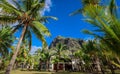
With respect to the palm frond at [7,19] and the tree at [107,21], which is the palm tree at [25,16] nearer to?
the palm frond at [7,19]

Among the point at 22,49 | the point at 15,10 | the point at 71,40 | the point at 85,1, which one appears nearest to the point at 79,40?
the point at 71,40

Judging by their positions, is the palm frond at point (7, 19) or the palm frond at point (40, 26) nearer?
the palm frond at point (7, 19)

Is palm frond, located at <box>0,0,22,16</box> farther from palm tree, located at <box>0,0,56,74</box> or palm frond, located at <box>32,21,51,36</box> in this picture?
palm frond, located at <box>32,21,51,36</box>

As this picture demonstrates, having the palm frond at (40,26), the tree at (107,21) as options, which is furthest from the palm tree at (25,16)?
the tree at (107,21)

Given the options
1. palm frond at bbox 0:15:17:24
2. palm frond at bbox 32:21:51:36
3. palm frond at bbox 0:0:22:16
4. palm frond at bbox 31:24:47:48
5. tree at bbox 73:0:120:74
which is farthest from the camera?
palm frond at bbox 31:24:47:48

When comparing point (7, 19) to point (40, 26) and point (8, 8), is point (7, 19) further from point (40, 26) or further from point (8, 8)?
point (40, 26)

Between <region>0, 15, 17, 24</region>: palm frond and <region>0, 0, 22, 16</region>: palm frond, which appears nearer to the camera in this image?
<region>0, 0, 22, 16</region>: palm frond

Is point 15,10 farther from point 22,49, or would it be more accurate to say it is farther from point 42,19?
point 22,49

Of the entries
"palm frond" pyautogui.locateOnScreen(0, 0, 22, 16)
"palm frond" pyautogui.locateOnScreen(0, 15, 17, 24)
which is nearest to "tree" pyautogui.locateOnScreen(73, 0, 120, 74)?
"palm frond" pyautogui.locateOnScreen(0, 0, 22, 16)

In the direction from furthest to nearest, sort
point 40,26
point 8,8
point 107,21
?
point 40,26 < point 8,8 < point 107,21

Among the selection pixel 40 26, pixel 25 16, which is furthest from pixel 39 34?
pixel 25 16

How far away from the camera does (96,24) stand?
28.0 feet

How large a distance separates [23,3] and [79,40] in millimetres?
95980

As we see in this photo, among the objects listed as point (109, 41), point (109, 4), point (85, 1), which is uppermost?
point (85, 1)
